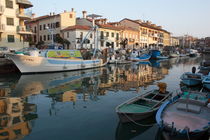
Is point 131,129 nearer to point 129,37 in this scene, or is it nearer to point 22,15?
point 22,15

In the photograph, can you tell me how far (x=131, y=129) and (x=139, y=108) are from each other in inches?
51.1

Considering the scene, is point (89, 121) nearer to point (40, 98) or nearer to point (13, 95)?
point (40, 98)

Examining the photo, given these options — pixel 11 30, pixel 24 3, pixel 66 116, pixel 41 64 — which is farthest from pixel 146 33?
pixel 66 116

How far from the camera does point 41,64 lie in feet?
77.4

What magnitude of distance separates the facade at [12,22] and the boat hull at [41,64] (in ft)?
33.2

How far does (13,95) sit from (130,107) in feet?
30.6

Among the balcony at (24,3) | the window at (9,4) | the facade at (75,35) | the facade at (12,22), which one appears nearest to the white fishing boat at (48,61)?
the facade at (12,22)

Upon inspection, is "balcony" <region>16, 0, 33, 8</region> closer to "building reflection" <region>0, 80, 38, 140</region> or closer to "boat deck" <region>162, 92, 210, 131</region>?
"building reflection" <region>0, 80, 38, 140</region>

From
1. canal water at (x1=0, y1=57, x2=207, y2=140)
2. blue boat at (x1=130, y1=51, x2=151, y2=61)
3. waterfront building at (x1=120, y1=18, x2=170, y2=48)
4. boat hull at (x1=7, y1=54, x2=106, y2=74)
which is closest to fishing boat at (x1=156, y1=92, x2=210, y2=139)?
canal water at (x1=0, y1=57, x2=207, y2=140)

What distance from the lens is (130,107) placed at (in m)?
9.04

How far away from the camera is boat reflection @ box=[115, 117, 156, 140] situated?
756 centimetres

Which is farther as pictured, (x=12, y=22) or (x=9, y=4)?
(x=12, y=22)

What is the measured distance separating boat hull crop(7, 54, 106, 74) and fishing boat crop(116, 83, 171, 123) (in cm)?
1660

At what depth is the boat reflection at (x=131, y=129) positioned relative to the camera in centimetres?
756
